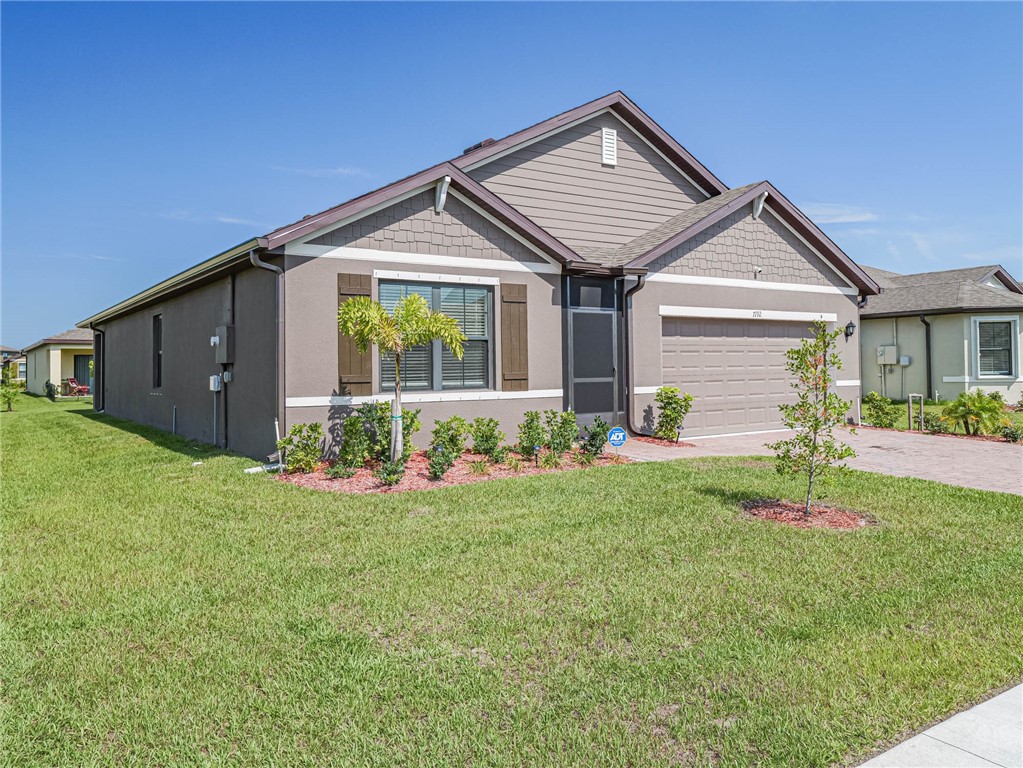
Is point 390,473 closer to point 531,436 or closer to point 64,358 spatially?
point 531,436

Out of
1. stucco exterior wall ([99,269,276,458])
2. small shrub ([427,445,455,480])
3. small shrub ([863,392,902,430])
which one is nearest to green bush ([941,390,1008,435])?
small shrub ([863,392,902,430])

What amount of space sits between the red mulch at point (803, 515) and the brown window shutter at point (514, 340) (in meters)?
4.68

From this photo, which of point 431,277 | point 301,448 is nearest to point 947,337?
point 431,277

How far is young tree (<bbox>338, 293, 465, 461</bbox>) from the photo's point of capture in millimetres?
8445

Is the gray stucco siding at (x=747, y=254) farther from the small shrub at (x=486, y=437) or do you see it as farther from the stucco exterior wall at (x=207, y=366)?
the stucco exterior wall at (x=207, y=366)

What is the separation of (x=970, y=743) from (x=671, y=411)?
30.9 feet

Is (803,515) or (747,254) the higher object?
(747,254)

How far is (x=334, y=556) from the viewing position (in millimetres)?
5156

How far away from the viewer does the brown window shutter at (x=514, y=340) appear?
416 inches

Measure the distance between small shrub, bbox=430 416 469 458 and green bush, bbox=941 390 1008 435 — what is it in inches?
400

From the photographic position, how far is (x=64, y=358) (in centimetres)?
3694

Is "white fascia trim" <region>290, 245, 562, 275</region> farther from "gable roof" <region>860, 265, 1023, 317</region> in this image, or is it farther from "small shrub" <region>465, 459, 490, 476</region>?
"gable roof" <region>860, 265, 1023, 317</region>

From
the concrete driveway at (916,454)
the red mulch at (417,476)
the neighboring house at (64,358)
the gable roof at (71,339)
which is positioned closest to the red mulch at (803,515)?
the concrete driveway at (916,454)

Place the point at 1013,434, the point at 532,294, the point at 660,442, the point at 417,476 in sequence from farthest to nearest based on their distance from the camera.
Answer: the point at 1013,434
the point at 660,442
the point at 532,294
the point at 417,476
